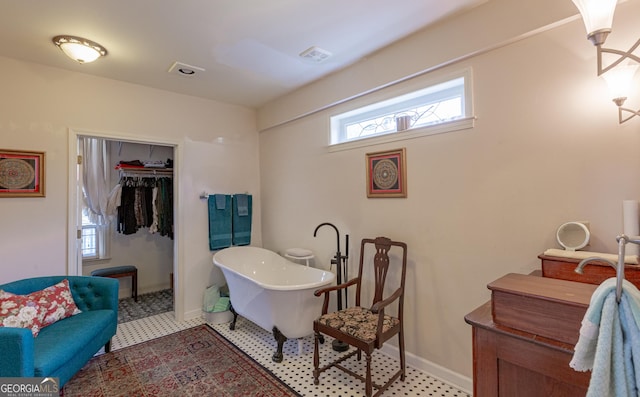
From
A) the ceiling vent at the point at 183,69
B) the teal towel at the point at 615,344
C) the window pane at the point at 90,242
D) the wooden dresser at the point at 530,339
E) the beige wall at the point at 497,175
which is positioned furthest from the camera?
the window pane at the point at 90,242

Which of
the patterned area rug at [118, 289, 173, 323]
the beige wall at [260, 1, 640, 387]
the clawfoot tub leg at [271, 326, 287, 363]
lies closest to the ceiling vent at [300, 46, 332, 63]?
the beige wall at [260, 1, 640, 387]

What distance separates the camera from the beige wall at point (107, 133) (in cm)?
273

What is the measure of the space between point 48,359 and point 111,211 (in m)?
2.80

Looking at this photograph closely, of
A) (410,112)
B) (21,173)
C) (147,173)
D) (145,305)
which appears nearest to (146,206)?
(147,173)

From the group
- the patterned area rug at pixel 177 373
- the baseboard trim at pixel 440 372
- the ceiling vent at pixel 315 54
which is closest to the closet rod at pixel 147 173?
the patterned area rug at pixel 177 373

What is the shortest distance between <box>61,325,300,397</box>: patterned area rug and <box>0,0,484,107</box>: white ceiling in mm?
2681

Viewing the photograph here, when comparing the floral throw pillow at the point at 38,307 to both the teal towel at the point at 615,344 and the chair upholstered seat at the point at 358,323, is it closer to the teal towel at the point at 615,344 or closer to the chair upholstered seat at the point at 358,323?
the chair upholstered seat at the point at 358,323

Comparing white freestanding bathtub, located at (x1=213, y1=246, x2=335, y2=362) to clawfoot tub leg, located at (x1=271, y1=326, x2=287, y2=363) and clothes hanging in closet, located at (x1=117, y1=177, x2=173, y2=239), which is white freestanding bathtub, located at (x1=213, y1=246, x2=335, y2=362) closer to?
clawfoot tub leg, located at (x1=271, y1=326, x2=287, y2=363)

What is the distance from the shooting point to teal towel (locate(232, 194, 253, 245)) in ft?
13.2

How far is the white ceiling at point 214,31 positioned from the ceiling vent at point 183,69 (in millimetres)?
52

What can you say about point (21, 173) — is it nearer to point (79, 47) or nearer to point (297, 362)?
point (79, 47)

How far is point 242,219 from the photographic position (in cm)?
410

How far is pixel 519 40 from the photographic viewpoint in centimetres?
193

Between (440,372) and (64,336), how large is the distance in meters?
2.78
